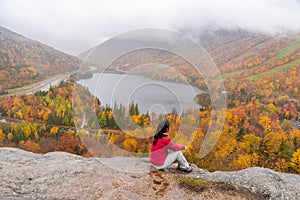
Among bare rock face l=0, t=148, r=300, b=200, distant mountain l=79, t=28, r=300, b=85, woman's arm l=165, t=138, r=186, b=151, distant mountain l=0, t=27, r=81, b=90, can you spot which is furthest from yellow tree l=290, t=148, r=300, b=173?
distant mountain l=0, t=27, r=81, b=90

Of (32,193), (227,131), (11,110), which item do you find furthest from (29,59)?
(32,193)

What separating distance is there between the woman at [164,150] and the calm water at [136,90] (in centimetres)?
72

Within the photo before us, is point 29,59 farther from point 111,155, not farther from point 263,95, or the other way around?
point 111,155

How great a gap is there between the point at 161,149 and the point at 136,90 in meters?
1.80

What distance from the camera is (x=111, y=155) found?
7.75 m

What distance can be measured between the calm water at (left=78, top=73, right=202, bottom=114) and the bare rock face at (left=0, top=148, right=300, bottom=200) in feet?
6.32

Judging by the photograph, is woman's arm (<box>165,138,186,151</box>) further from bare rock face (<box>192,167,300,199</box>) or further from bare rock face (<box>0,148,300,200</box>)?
bare rock face (<box>192,167,300,199</box>)

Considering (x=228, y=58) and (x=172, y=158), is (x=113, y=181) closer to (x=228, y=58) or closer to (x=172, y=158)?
(x=172, y=158)

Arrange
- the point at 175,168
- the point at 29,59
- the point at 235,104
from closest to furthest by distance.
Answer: the point at 175,168, the point at 235,104, the point at 29,59

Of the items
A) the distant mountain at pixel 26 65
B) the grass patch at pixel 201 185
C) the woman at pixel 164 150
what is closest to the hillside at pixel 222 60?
the woman at pixel 164 150

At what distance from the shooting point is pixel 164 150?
7121mm

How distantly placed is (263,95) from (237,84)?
14.7 metres

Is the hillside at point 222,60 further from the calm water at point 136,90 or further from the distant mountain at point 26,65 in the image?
the distant mountain at point 26,65

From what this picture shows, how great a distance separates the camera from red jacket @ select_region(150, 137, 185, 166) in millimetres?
6887
